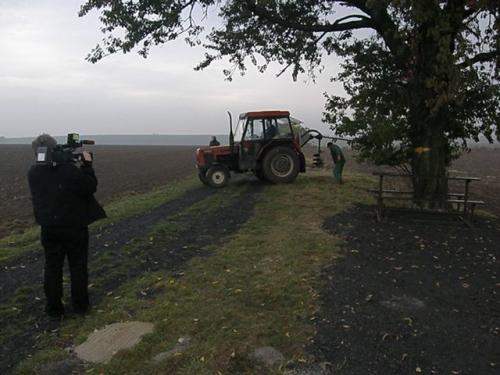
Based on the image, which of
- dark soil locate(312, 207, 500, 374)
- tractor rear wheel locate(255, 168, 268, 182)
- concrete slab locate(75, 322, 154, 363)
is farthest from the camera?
tractor rear wheel locate(255, 168, 268, 182)

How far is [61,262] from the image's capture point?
560 centimetres

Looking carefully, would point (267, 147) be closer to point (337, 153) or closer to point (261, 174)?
point (261, 174)

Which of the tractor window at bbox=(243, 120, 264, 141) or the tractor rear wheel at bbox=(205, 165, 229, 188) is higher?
the tractor window at bbox=(243, 120, 264, 141)

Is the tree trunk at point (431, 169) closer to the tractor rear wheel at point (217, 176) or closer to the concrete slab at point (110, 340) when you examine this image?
the tractor rear wheel at point (217, 176)

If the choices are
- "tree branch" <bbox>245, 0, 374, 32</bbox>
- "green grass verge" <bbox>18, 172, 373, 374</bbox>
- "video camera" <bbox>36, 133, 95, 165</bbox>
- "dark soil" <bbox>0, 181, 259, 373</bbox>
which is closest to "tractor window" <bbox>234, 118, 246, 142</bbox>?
"dark soil" <bbox>0, 181, 259, 373</bbox>

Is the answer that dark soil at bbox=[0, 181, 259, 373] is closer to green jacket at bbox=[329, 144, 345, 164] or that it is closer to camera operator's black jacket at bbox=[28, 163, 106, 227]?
camera operator's black jacket at bbox=[28, 163, 106, 227]

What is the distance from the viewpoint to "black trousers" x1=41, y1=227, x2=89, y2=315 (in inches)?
217

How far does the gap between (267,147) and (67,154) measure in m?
10.9

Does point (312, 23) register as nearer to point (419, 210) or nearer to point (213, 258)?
point (419, 210)

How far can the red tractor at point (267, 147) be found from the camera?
15.9 metres

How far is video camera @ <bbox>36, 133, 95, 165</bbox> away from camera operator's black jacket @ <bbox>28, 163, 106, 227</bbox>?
0.07 meters

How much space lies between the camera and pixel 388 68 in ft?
38.5

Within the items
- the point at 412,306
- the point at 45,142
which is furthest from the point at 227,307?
the point at 45,142

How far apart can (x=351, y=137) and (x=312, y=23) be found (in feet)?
10.4
